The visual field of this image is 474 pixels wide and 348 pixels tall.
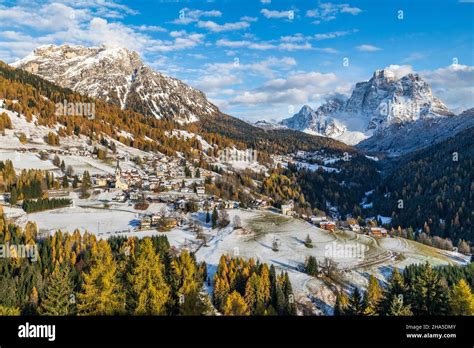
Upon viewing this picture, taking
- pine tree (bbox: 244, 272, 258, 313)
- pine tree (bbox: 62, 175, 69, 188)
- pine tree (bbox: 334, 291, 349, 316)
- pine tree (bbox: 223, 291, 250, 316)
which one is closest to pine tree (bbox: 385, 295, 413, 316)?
pine tree (bbox: 223, 291, 250, 316)

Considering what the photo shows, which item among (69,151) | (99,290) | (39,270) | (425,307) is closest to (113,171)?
(69,151)

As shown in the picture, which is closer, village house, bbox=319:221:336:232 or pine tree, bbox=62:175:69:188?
village house, bbox=319:221:336:232

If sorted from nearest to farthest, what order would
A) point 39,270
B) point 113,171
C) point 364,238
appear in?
point 39,270, point 364,238, point 113,171

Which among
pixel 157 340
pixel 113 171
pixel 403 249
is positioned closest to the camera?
pixel 157 340

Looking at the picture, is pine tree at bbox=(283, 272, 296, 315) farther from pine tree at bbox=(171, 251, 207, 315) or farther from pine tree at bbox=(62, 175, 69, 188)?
pine tree at bbox=(62, 175, 69, 188)

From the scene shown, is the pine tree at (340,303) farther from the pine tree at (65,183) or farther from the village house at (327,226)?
the pine tree at (65,183)

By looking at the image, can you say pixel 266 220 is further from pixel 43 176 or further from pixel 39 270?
pixel 43 176

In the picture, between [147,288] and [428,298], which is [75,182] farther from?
[428,298]

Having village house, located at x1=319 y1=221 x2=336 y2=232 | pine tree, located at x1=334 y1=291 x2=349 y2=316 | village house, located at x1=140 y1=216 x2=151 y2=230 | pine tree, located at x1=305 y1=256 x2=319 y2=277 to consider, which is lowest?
pine tree, located at x1=334 y1=291 x2=349 y2=316

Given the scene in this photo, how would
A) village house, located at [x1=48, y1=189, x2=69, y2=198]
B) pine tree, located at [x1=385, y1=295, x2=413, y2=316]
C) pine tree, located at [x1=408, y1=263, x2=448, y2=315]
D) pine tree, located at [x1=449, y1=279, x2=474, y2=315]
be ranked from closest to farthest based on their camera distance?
pine tree, located at [x1=385, y1=295, x2=413, y2=316], pine tree, located at [x1=449, y1=279, x2=474, y2=315], pine tree, located at [x1=408, y1=263, x2=448, y2=315], village house, located at [x1=48, y1=189, x2=69, y2=198]
